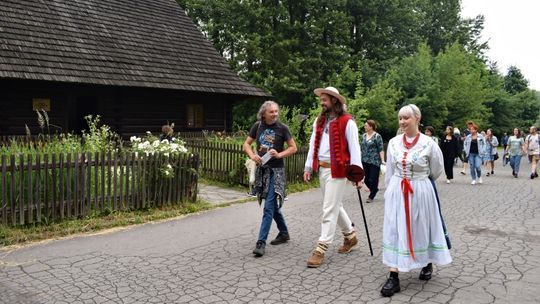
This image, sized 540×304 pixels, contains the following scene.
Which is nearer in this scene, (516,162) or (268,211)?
(268,211)

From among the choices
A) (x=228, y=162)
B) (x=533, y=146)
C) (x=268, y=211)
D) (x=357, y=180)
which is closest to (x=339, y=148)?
(x=357, y=180)

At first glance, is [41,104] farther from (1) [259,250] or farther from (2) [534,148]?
(2) [534,148]

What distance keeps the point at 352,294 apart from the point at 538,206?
23.5ft

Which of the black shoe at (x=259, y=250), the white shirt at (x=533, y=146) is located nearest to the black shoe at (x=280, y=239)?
the black shoe at (x=259, y=250)

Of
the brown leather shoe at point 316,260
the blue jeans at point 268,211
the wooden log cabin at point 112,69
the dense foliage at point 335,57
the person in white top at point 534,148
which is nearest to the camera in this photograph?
the brown leather shoe at point 316,260

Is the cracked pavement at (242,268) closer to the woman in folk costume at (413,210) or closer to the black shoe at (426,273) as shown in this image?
the black shoe at (426,273)

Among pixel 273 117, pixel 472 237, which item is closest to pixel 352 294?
pixel 273 117

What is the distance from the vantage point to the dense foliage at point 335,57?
931 inches

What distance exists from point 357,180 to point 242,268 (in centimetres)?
164

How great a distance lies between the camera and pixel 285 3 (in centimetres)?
2892

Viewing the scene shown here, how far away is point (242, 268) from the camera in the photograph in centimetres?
544

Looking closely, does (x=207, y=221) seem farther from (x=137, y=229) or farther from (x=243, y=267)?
(x=243, y=267)

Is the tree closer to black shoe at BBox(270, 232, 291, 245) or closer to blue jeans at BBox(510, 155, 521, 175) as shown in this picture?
blue jeans at BBox(510, 155, 521, 175)

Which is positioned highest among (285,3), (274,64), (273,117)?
(285,3)
